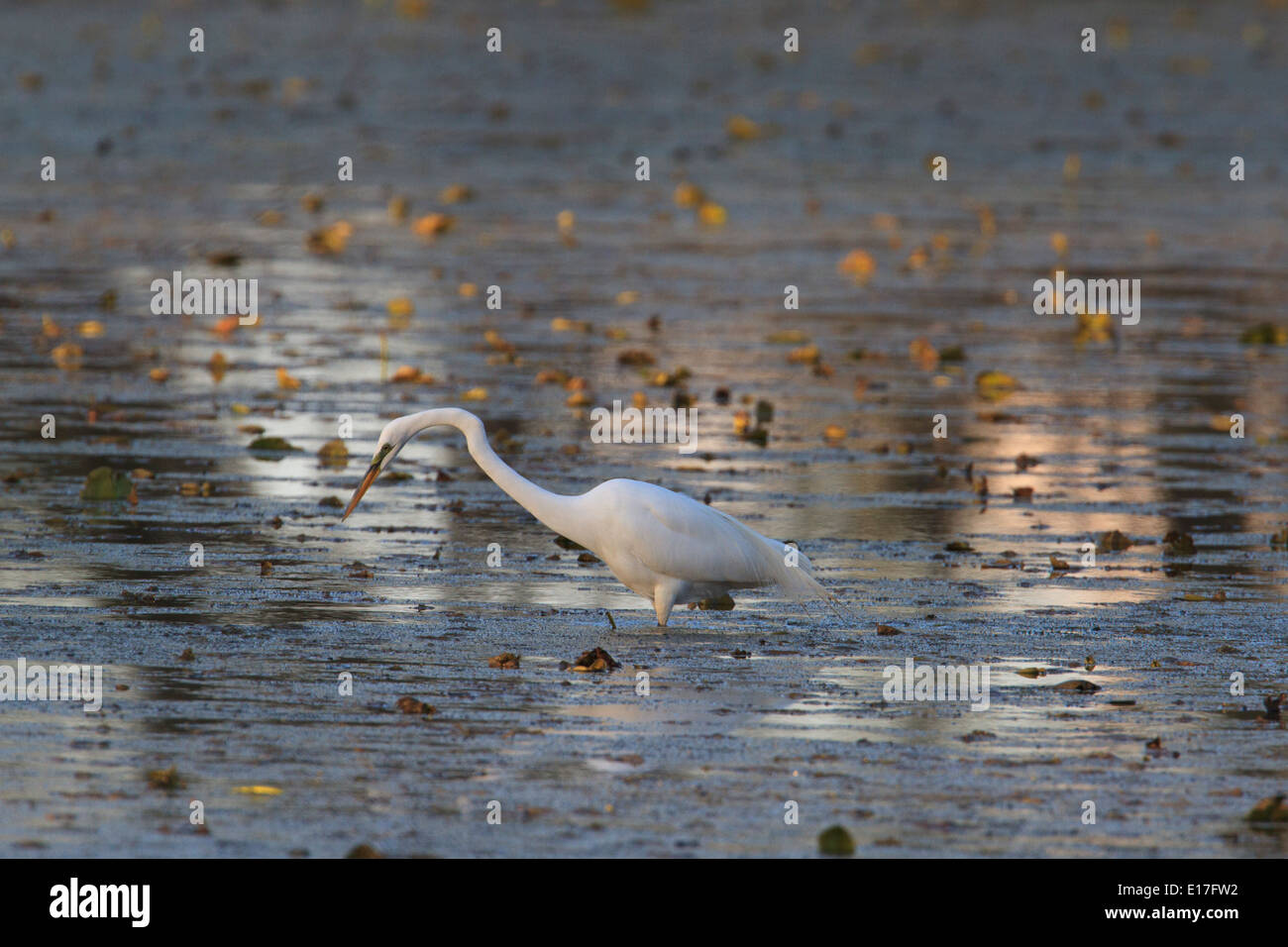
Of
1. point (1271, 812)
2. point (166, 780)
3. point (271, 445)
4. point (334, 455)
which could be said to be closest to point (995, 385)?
point (334, 455)

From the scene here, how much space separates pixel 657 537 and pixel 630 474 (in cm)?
354

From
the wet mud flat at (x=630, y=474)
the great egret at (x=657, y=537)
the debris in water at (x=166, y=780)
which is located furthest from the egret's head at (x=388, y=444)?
the debris in water at (x=166, y=780)

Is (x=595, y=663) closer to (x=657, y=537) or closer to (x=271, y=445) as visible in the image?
(x=657, y=537)

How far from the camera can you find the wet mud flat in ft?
25.1

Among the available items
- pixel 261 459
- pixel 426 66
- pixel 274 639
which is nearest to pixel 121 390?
pixel 261 459

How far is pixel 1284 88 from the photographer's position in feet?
123

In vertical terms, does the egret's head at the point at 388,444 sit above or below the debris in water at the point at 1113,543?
above

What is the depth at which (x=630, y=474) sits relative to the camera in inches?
524

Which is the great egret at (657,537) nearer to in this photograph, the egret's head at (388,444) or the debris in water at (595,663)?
the egret's head at (388,444)

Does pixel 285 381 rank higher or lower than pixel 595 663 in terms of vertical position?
higher

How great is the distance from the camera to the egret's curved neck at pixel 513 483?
10.1 m

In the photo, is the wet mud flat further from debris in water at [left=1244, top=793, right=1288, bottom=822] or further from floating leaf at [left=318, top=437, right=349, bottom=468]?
floating leaf at [left=318, top=437, right=349, bottom=468]

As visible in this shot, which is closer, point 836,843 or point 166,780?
point 836,843
